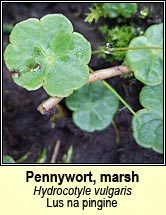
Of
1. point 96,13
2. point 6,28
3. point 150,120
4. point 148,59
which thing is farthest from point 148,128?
point 6,28

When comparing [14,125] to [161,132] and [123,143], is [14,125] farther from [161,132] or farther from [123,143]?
[161,132]

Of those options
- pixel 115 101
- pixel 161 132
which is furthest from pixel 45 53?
pixel 161 132

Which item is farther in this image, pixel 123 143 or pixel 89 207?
pixel 123 143

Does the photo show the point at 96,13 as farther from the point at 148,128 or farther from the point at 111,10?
the point at 148,128

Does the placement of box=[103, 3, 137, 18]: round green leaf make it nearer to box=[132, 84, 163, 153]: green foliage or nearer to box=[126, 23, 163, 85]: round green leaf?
box=[126, 23, 163, 85]: round green leaf

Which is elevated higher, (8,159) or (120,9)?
(120,9)
